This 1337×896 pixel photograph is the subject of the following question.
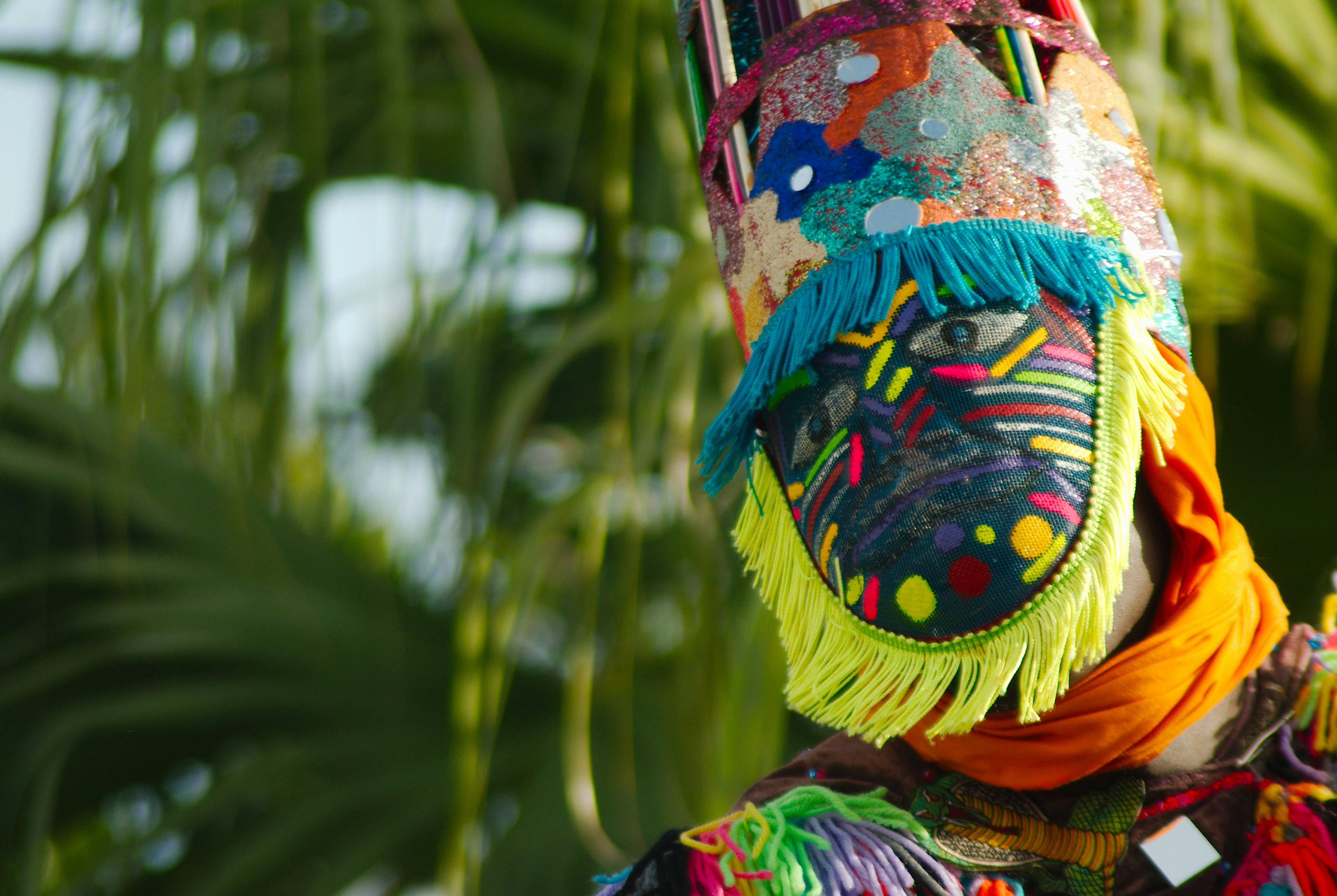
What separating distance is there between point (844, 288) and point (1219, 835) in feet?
1.31

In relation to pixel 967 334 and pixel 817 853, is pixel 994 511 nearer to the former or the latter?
pixel 967 334

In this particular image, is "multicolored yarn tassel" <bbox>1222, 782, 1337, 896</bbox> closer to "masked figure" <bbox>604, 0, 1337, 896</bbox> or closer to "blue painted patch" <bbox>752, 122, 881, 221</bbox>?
"masked figure" <bbox>604, 0, 1337, 896</bbox>

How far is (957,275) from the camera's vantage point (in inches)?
26.7

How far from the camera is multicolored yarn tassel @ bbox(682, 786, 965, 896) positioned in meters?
0.68

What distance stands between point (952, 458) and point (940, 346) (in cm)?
7

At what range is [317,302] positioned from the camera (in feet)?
4.09

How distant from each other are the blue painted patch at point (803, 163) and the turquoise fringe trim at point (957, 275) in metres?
0.05

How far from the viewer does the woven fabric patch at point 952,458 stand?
65cm

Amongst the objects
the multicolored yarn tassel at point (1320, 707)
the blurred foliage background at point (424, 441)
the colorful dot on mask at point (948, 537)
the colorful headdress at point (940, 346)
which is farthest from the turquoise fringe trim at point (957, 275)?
the blurred foliage background at point (424, 441)

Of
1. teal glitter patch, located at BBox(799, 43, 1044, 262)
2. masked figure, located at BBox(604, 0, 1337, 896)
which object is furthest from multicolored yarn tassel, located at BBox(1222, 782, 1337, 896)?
teal glitter patch, located at BBox(799, 43, 1044, 262)

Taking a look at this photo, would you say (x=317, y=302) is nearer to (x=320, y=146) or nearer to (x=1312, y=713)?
(x=320, y=146)

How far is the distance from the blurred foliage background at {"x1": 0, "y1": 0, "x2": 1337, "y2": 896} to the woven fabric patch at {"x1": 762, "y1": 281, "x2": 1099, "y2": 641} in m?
0.57

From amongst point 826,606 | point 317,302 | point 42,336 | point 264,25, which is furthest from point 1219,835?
point 264,25

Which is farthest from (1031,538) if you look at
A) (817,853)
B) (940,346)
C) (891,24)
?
(891,24)
